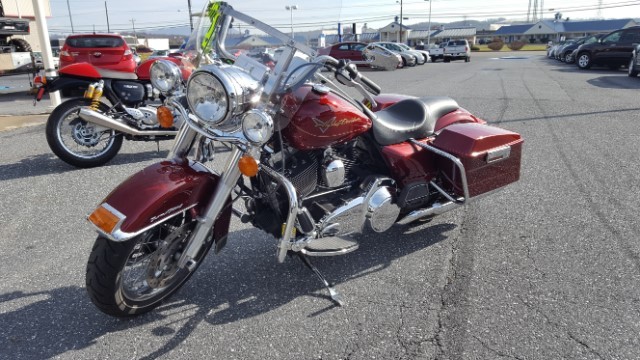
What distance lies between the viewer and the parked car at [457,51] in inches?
1291

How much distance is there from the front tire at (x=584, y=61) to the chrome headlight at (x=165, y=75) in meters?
22.3

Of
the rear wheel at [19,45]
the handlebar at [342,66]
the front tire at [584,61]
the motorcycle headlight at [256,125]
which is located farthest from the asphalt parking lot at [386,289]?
the front tire at [584,61]

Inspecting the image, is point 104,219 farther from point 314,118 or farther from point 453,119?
point 453,119

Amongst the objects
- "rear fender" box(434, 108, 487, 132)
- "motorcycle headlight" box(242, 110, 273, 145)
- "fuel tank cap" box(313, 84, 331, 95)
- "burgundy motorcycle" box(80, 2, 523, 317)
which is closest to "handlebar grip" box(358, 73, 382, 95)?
"burgundy motorcycle" box(80, 2, 523, 317)

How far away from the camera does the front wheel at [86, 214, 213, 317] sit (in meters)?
2.48

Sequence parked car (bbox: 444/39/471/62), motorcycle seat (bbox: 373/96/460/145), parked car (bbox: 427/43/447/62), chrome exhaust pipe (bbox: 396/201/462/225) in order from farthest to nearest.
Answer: parked car (bbox: 427/43/447/62) → parked car (bbox: 444/39/471/62) → chrome exhaust pipe (bbox: 396/201/462/225) → motorcycle seat (bbox: 373/96/460/145)

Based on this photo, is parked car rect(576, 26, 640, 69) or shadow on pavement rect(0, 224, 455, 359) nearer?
shadow on pavement rect(0, 224, 455, 359)

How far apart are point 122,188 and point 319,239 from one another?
125 centimetres

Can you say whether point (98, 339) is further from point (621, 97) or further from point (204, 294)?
point (621, 97)

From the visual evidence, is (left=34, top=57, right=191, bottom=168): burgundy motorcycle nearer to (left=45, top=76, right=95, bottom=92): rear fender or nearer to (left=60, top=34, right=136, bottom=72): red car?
(left=45, top=76, right=95, bottom=92): rear fender

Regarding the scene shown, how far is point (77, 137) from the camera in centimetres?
561

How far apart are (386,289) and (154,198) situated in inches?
62.8

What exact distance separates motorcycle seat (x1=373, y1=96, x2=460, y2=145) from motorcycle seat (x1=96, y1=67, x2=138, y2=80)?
12.7ft

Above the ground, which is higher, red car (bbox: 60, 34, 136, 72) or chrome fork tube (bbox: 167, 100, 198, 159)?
red car (bbox: 60, 34, 136, 72)
